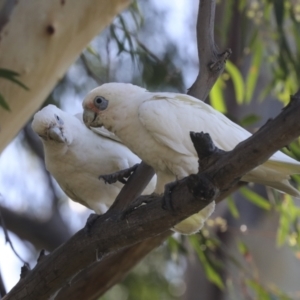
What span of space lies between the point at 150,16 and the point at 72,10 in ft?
4.75

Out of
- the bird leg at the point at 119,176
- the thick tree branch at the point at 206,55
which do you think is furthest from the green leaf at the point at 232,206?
the thick tree branch at the point at 206,55

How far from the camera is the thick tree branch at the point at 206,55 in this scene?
1.26m

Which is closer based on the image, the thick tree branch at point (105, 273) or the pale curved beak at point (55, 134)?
the pale curved beak at point (55, 134)

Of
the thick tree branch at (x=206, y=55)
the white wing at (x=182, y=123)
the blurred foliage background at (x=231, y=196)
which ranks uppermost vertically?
the thick tree branch at (x=206, y=55)

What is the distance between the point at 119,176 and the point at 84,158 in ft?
0.42

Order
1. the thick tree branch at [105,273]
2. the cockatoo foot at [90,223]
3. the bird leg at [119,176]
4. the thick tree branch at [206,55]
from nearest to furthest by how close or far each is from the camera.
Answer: the cockatoo foot at [90,223]
the thick tree branch at [206,55]
the bird leg at [119,176]
the thick tree branch at [105,273]

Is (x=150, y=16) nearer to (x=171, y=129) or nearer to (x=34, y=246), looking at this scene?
(x=34, y=246)

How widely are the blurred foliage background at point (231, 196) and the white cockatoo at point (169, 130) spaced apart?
1.96ft

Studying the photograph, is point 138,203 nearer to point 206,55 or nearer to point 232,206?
point 206,55

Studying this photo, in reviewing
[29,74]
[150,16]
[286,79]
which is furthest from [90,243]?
[150,16]

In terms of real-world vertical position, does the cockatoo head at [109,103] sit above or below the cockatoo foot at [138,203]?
above

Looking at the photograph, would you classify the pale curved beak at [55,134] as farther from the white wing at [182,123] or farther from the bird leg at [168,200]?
the bird leg at [168,200]

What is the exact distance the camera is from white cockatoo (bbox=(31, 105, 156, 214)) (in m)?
1.45

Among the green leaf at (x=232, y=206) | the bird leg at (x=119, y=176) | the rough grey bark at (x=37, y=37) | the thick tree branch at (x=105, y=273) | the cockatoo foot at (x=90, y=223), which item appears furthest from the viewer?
the green leaf at (x=232, y=206)
